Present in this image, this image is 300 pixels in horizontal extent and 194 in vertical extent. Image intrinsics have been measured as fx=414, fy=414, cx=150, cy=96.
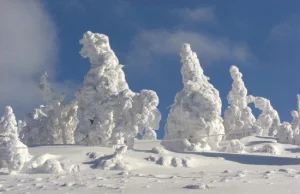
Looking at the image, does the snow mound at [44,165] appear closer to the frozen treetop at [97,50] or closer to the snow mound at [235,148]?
the snow mound at [235,148]

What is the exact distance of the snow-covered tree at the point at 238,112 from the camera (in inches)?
1371

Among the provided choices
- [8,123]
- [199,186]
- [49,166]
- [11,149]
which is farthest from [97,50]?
[199,186]

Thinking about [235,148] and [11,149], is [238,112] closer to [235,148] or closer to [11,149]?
[235,148]

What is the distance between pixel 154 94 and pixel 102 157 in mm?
6598

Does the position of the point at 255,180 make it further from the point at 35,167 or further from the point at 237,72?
the point at 237,72

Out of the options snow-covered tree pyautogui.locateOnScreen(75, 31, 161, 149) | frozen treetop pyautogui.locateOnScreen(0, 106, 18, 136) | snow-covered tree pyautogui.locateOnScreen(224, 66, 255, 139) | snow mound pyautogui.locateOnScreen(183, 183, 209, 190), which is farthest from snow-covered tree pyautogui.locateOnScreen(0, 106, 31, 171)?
snow-covered tree pyautogui.locateOnScreen(224, 66, 255, 139)

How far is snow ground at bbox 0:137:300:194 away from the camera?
12.0 metres

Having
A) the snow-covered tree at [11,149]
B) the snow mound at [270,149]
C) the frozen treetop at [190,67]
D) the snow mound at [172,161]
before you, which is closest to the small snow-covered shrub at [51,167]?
the snow-covered tree at [11,149]

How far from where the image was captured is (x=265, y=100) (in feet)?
136

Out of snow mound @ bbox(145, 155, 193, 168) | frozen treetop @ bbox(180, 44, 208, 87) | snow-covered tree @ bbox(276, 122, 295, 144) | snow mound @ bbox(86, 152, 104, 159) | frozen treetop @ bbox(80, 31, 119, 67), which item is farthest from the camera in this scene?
snow-covered tree @ bbox(276, 122, 295, 144)

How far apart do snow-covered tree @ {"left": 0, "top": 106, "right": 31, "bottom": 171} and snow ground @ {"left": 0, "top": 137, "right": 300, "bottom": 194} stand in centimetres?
56

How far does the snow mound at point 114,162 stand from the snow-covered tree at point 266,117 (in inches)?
1010

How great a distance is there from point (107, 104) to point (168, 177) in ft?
37.6

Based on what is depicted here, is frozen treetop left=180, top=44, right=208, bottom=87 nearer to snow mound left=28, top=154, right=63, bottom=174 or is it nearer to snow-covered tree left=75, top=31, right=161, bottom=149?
snow-covered tree left=75, top=31, right=161, bottom=149
